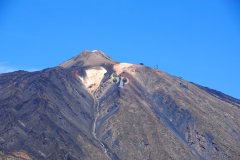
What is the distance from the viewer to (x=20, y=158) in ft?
651

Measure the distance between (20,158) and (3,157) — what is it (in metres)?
6.57

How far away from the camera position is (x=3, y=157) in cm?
19362
